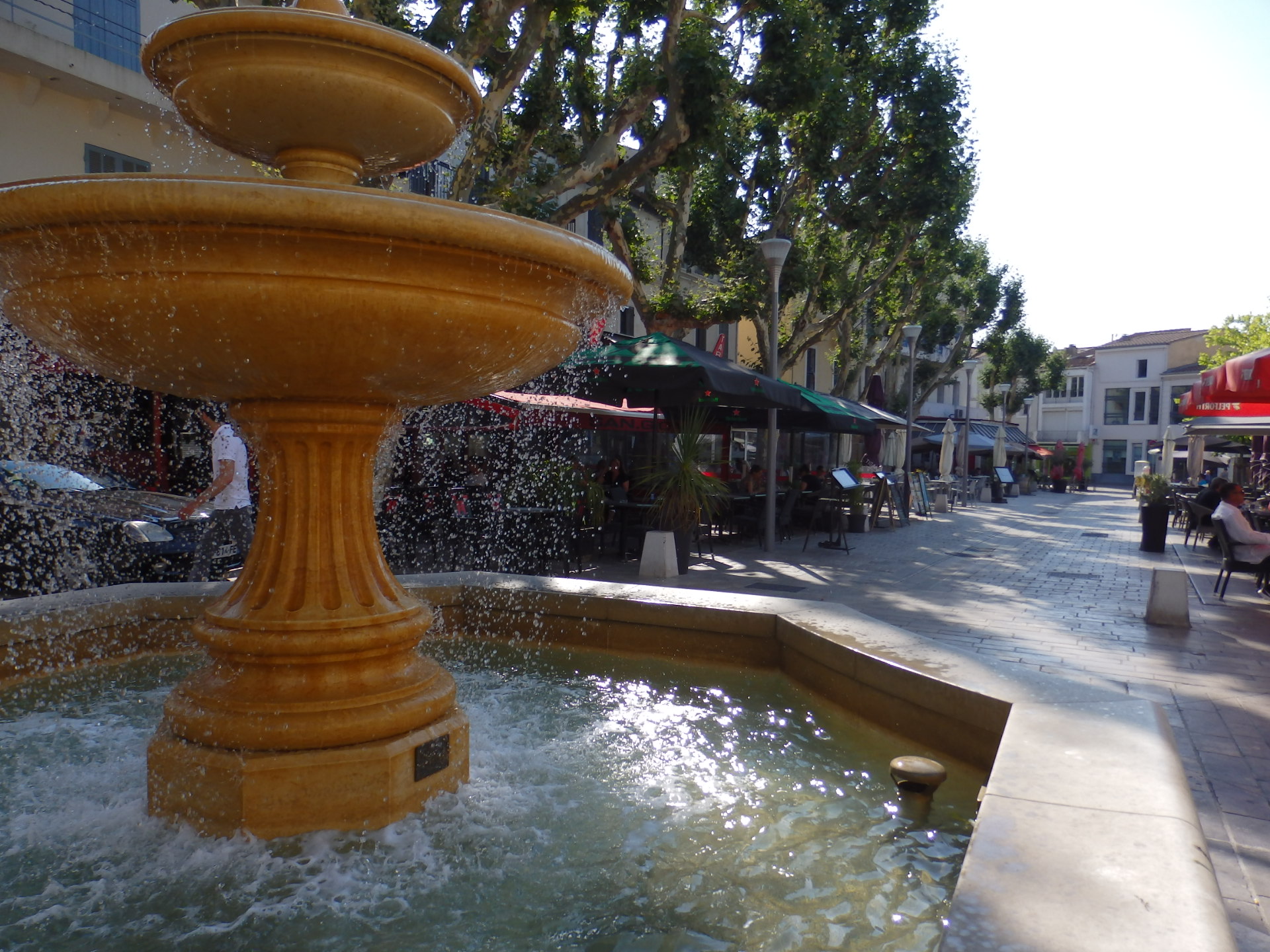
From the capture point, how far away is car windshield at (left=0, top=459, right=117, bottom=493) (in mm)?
8055

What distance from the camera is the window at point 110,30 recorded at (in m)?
13.3

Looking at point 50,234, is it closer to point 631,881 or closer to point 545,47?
point 631,881

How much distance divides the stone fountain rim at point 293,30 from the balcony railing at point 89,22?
481 inches

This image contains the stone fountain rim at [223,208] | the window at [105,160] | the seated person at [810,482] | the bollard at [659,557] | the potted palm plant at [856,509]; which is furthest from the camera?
the seated person at [810,482]

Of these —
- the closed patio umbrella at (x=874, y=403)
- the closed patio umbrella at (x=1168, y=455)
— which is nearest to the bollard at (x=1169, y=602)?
the closed patio umbrella at (x=1168, y=455)

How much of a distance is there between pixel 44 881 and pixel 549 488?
6.75 metres

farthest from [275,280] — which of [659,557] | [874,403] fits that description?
[874,403]

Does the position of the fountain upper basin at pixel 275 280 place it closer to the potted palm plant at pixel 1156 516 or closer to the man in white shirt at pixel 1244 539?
the man in white shirt at pixel 1244 539

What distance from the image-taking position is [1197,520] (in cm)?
1522

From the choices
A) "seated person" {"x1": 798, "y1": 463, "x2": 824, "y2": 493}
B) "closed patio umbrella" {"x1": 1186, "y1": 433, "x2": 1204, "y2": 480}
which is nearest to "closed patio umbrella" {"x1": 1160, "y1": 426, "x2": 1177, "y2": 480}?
"closed patio umbrella" {"x1": 1186, "y1": 433, "x2": 1204, "y2": 480}

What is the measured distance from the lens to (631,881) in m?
2.42

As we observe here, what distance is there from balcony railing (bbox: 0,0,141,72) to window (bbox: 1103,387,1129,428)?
65.9 m

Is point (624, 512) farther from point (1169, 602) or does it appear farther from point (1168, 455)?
point (1168, 455)

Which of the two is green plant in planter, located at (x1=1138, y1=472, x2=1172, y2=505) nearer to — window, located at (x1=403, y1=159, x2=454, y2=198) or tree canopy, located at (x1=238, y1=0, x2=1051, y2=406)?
tree canopy, located at (x1=238, y1=0, x2=1051, y2=406)
